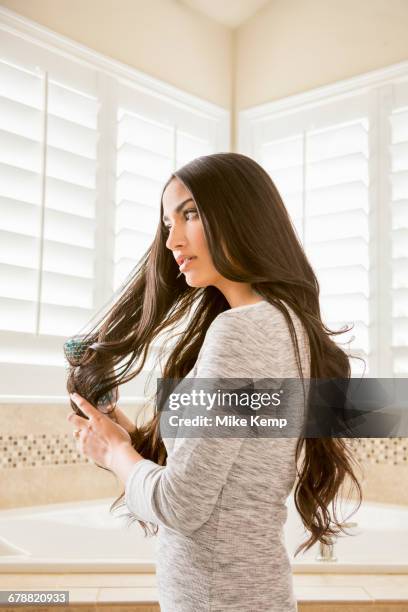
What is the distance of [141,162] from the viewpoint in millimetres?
2633

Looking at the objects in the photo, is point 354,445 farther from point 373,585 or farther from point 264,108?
point 264,108

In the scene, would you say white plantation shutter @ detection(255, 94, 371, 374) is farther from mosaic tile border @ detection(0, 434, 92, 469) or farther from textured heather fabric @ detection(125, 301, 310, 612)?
textured heather fabric @ detection(125, 301, 310, 612)

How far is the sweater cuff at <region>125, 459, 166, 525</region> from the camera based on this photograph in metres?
0.86

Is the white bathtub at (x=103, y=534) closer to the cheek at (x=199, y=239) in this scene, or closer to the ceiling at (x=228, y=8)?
the cheek at (x=199, y=239)

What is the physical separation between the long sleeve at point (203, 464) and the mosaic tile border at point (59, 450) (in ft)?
4.71

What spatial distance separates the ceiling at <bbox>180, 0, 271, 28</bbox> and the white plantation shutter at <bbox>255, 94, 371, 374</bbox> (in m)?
0.54

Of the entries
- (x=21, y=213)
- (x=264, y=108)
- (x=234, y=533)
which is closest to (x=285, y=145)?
(x=264, y=108)

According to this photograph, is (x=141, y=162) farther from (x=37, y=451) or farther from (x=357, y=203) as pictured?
(x=37, y=451)

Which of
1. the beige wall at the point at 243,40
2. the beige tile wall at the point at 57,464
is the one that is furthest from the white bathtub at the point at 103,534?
the beige wall at the point at 243,40

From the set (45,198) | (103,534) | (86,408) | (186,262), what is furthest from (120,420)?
(45,198)

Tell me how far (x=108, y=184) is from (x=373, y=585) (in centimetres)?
164

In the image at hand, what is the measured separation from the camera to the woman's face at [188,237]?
41.0 inches

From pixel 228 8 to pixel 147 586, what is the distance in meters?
2.38

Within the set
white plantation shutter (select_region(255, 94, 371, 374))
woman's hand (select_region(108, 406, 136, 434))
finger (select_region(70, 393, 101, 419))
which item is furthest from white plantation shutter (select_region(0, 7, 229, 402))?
finger (select_region(70, 393, 101, 419))
